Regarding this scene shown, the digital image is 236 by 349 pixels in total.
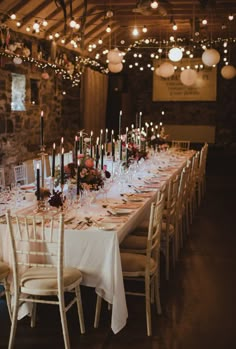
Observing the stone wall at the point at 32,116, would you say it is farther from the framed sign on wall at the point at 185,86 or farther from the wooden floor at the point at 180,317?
the wooden floor at the point at 180,317

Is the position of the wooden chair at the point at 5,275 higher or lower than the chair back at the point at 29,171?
lower

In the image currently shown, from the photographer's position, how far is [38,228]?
390cm

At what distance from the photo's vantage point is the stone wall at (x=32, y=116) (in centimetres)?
881

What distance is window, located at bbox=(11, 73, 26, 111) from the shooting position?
30.9ft

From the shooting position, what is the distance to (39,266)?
12.0ft

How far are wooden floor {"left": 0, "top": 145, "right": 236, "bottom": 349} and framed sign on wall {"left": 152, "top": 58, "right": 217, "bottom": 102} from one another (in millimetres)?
9336

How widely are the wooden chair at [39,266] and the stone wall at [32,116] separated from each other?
4.81 meters

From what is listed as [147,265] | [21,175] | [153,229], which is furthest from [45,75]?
[147,265]

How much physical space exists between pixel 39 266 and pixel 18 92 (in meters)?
6.39

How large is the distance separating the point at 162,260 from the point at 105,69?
29.4 ft

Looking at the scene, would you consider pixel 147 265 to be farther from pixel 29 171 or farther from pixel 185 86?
pixel 185 86

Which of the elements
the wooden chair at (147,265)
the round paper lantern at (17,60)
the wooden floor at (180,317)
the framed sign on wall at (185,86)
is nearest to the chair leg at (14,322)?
the wooden floor at (180,317)

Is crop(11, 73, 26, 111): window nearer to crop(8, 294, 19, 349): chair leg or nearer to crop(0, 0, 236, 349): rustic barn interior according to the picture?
crop(0, 0, 236, 349): rustic barn interior

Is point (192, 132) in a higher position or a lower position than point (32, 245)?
higher
